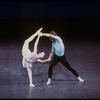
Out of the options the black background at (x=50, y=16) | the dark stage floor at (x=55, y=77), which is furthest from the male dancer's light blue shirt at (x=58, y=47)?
the black background at (x=50, y=16)

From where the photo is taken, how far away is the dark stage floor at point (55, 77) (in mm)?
9914

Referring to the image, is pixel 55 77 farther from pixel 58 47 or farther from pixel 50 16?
pixel 50 16

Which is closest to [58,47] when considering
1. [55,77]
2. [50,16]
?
[55,77]

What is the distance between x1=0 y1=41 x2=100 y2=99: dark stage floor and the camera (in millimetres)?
9914

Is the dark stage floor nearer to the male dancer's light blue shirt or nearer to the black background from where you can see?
the male dancer's light blue shirt

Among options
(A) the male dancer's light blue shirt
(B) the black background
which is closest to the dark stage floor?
(A) the male dancer's light blue shirt

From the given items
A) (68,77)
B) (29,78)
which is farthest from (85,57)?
(29,78)

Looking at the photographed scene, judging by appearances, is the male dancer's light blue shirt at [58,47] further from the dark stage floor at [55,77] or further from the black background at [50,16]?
the black background at [50,16]

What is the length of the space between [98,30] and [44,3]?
10.2ft

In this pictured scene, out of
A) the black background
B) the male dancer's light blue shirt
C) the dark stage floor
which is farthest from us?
the black background

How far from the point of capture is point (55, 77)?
11.4 m

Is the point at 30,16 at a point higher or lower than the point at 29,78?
higher

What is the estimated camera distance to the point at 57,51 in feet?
33.8

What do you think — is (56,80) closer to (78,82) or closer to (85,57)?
(78,82)
